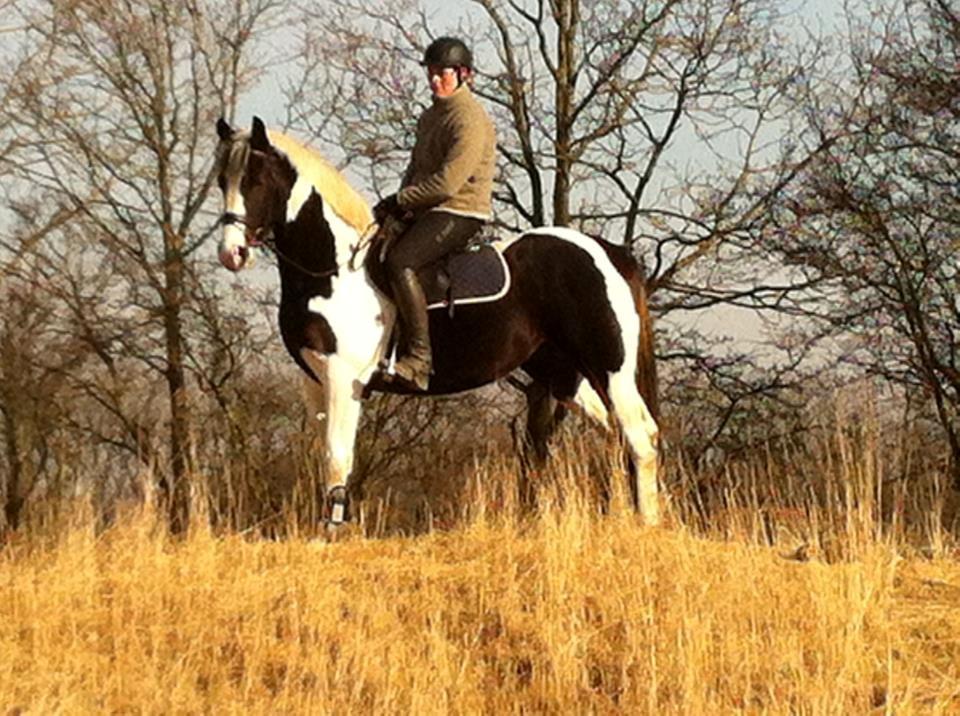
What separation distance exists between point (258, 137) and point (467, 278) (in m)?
1.52

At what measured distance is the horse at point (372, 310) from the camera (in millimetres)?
7469

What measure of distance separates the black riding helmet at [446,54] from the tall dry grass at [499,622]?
262 centimetres

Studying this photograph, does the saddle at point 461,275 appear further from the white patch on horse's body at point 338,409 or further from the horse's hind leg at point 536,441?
the horse's hind leg at point 536,441

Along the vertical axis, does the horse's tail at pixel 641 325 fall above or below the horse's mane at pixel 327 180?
below

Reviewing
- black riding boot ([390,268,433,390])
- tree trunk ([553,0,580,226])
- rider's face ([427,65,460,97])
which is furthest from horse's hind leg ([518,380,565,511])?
tree trunk ([553,0,580,226])

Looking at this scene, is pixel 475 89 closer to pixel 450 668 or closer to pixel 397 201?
pixel 397 201

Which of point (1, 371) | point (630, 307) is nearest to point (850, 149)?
point (630, 307)

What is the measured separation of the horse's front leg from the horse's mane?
90 cm

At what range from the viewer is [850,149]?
577 inches

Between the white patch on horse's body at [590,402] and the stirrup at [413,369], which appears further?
the white patch on horse's body at [590,402]

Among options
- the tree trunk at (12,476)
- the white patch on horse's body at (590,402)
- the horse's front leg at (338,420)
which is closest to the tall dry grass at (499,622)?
the horse's front leg at (338,420)

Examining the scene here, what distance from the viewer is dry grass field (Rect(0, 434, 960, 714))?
441 cm

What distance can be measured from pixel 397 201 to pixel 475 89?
942 cm

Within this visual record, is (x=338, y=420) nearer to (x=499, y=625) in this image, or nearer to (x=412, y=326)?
(x=412, y=326)
